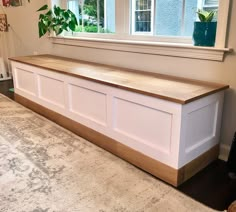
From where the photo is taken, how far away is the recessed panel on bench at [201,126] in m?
1.81

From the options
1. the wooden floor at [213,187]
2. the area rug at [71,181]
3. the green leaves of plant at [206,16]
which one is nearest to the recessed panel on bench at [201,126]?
the wooden floor at [213,187]

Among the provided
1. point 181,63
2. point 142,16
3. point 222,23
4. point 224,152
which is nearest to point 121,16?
point 142,16

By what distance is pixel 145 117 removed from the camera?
1.92m

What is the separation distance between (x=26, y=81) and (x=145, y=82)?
187 centimetres

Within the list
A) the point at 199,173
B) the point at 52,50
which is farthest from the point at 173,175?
the point at 52,50

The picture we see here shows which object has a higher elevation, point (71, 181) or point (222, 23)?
point (222, 23)

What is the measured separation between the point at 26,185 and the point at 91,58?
70.1 inches

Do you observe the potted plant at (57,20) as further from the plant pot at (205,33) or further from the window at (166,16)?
the plant pot at (205,33)

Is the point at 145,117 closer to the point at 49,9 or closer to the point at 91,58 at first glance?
the point at 91,58

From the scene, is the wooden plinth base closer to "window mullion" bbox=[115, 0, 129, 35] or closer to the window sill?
the window sill

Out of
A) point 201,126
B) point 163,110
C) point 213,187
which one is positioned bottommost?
point 213,187

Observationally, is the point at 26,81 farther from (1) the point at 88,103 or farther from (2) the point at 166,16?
(2) the point at 166,16

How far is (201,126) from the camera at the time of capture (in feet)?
6.30

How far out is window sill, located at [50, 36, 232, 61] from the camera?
2.06m
